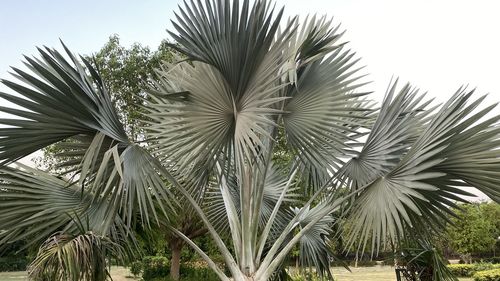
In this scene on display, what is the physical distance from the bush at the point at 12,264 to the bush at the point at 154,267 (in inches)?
348

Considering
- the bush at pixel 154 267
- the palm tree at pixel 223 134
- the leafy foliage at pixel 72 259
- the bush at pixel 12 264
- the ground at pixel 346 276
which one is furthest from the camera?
the bush at pixel 12 264

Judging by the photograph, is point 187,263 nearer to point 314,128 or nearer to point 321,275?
point 321,275

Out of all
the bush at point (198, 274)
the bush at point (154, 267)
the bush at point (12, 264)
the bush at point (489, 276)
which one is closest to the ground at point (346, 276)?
the bush at point (12, 264)

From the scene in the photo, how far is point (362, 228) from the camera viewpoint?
169 inches

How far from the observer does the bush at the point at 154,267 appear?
1478 centimetres

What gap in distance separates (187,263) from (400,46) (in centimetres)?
1237

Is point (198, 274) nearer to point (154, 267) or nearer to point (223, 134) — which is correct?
point (154, 267)

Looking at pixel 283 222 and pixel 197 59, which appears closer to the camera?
pixel 197 59

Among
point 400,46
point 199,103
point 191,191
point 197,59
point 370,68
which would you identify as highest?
point 400,46

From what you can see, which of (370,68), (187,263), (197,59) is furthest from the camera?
(187,263)

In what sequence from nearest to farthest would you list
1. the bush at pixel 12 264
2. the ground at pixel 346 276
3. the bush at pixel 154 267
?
the bush at pixel 154 267
the ground at pixel 346 276
the bush at pixel 12 264

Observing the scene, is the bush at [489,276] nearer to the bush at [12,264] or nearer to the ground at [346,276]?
the ground at [346,276]

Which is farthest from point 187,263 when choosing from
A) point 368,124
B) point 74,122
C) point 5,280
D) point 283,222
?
point 74,122

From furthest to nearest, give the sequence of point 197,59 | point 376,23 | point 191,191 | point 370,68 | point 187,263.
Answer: point 187,263
point 376,23
point 191,191
point 370,68
point 197,59
